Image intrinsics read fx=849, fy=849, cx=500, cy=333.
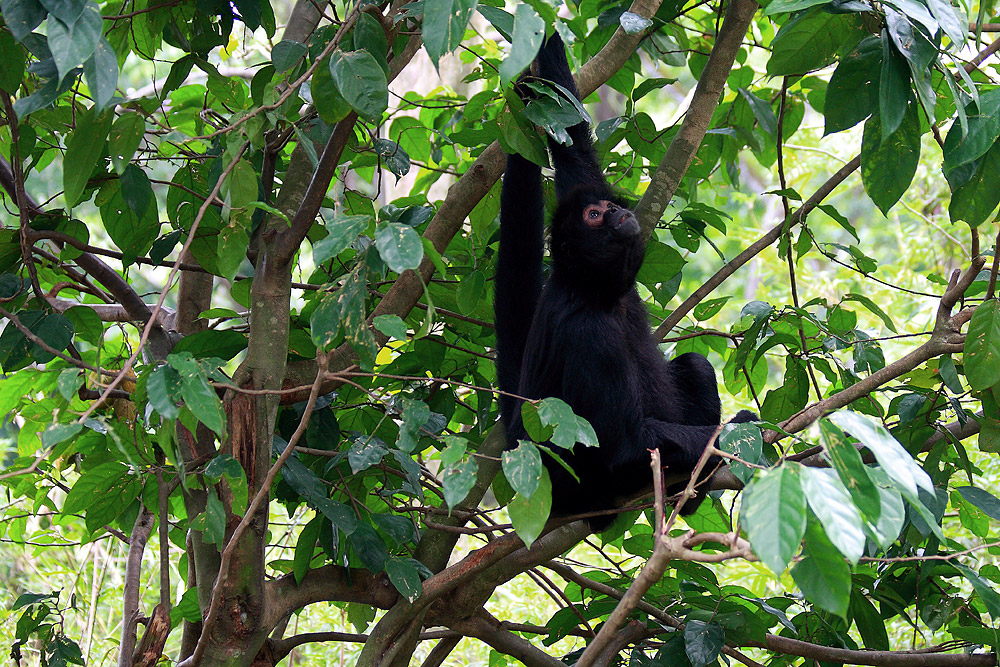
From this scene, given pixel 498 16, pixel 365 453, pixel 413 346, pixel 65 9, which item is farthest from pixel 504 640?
pixel 65 9

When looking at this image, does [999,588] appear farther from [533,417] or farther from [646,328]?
[533,417]

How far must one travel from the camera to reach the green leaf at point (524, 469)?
1.71m

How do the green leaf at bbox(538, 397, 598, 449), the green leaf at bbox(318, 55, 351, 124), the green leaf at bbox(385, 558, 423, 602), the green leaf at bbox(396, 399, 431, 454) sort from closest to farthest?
the green leaf at bbox(538, 397, 598, 449) → the green leaf at bbox(396, 399, 431, 454) → the green leaf at bbox(318, 55, 351, 124) → the green leaf at bbox(385, 558, 423, 602)

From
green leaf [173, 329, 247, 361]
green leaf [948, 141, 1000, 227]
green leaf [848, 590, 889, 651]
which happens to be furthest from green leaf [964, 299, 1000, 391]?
green leaf [173, 329, 247, 361]

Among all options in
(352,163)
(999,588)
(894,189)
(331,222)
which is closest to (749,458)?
(894,189)

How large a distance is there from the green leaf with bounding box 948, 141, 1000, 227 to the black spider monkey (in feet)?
3.39

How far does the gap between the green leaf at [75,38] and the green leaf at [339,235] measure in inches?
20.4

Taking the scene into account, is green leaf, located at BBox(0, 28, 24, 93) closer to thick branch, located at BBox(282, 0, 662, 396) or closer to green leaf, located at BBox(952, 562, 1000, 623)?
thick branch, located at BBox(282, 0, 662, 396)

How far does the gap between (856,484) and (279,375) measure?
166 cm

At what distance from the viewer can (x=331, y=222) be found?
1692 mm

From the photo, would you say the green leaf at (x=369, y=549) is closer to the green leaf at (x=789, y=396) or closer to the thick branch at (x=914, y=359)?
the thick branch at (x=914, y=359)

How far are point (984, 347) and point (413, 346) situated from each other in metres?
1.86

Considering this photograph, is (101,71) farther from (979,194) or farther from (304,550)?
(979,194)

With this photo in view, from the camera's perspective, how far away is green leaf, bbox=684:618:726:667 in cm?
244
